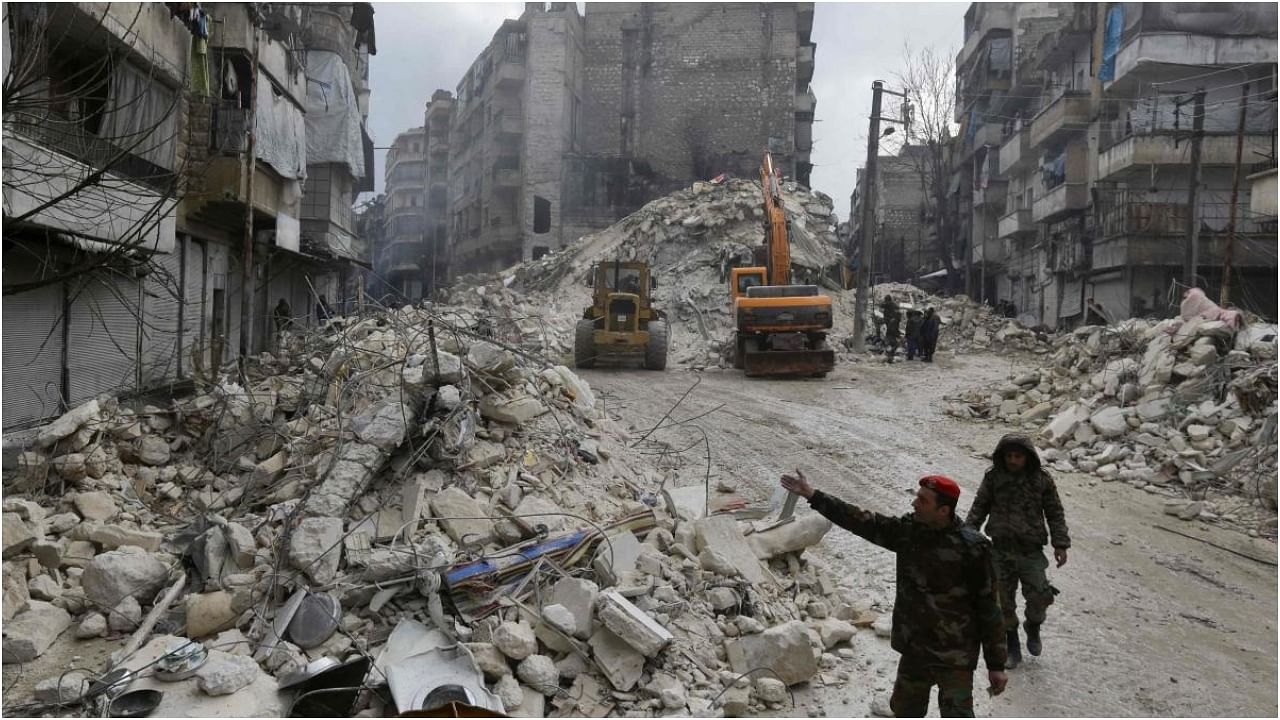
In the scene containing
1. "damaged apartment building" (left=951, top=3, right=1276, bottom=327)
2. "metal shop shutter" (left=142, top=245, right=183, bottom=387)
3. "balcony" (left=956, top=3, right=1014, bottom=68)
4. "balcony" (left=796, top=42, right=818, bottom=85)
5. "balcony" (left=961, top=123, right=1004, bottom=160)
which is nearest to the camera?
"metal shop shutter" (left=142, top=245, right=183, bottom=387)

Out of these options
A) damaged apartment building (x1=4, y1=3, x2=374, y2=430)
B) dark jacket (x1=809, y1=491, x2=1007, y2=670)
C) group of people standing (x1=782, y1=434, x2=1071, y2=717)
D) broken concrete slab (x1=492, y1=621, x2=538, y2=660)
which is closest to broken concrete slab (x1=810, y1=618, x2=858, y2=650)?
group of people standing (x1=782, y1=434, x2=1071, y2=717)

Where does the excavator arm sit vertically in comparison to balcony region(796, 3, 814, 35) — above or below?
below

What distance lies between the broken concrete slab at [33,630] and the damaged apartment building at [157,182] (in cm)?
206

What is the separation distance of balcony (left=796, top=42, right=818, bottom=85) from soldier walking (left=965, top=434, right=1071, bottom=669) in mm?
42541

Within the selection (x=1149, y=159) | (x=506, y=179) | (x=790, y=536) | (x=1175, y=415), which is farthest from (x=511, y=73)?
(x=790, y=536)

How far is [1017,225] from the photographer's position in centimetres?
3209

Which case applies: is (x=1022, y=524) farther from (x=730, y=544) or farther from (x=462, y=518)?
(x=462, y=518)

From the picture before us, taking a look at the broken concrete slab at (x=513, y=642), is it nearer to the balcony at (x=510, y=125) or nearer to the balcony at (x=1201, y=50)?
the balcony at (x=1201, y=50)

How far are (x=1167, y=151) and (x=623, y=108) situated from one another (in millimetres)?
27290

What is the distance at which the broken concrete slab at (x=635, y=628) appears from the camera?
434 centimetres

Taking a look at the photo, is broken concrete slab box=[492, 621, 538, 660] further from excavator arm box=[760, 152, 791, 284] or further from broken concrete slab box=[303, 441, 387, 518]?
excavator arm box=[760, 152, 791, 284]

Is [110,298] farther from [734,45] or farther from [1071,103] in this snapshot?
[734,45]

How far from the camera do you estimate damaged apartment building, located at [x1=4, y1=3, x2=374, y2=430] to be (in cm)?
688

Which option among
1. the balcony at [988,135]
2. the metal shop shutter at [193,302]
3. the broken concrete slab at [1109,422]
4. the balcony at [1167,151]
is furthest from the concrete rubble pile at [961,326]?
the metal shop shutter at [193,302]
